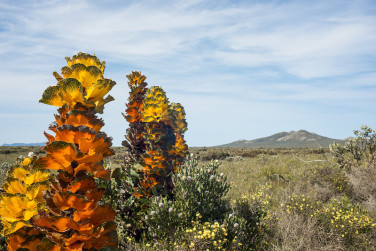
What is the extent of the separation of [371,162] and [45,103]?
389 inches

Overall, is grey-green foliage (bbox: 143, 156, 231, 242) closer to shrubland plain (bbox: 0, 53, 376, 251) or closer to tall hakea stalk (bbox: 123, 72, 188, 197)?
shrubland plain (bbox: 0, 53, 376, 251)

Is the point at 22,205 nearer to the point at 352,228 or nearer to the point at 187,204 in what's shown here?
the point at 187,204

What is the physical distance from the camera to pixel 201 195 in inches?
149

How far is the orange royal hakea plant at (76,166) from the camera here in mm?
1554

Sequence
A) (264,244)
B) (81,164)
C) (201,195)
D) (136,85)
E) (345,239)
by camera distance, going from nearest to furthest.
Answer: (81,164), (201,195), (264,244), (345,239), (136,85)

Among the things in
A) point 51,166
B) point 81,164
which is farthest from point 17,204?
point 81,164

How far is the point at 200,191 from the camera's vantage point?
3.75m

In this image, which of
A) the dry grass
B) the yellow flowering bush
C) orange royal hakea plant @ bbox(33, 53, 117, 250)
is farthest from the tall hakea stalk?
the yellow flowering bush

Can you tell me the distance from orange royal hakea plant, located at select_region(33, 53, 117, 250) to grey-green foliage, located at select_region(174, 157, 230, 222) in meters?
1.98

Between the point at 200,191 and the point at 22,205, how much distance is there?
2.29m

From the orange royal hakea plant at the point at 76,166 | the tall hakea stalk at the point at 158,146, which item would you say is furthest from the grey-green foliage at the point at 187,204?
the orange royal hakea plant at the point at 76,166

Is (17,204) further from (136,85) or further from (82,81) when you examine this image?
(136,85)

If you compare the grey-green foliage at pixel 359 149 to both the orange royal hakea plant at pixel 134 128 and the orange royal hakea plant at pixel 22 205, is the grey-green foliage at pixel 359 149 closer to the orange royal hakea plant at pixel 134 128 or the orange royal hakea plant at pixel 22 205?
the orange royal hakea plant at pixel 134 128

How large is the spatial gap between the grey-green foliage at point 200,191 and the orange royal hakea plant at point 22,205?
6.27 ft
